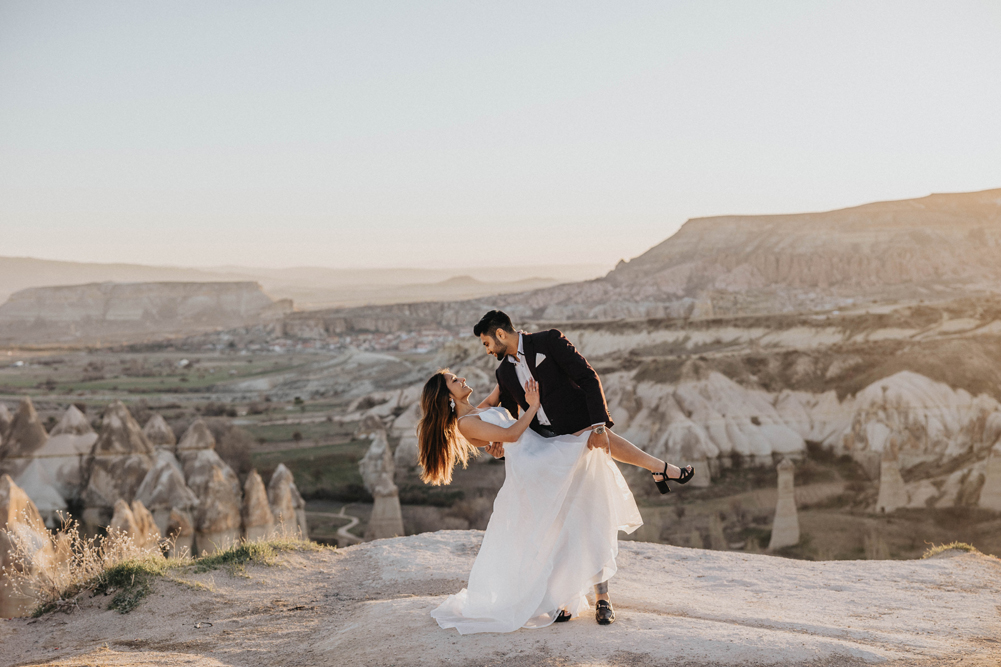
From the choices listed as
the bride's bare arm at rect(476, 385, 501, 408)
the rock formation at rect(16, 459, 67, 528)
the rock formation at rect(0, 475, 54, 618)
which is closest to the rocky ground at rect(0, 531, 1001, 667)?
the bride's bare arm at rect(476, 385, 501, 408)

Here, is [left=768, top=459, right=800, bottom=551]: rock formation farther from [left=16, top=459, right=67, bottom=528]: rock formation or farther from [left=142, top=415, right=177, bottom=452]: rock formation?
[left=16, top=459, right=67, bottom=528]: rock formation

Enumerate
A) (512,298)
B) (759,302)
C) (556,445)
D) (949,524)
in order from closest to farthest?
(556,445)
(949,524)
(759,302)
(512,298)

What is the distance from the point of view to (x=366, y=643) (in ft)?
15.5

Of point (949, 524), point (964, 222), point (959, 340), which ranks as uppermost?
point (964, 222)

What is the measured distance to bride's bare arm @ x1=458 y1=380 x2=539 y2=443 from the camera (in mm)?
4656

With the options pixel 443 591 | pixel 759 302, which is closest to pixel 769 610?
pixel 443 591

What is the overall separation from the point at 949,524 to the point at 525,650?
22.6 m

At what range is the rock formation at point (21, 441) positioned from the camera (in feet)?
64.3

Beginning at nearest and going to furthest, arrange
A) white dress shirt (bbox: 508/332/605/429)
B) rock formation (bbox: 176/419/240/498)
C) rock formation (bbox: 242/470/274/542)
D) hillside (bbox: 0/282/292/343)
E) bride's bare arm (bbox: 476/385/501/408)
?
white dress shirt (bbox: 508/332/605/429)
bride's bare arm (bbox: 476/385/501/408)
rock formation (bbox: 242/470/274/542)
rock formation (bbox: 176/419/240/498)
hillside (bbox: 0/282/292/343)

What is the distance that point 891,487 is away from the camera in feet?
77.4

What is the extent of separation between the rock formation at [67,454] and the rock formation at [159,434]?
2492 millimetres

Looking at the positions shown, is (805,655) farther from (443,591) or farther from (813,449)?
(813,449)

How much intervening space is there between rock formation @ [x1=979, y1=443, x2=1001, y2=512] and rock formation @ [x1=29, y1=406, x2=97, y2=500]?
27.2m

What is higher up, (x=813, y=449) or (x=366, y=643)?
(x=366, y=643)
